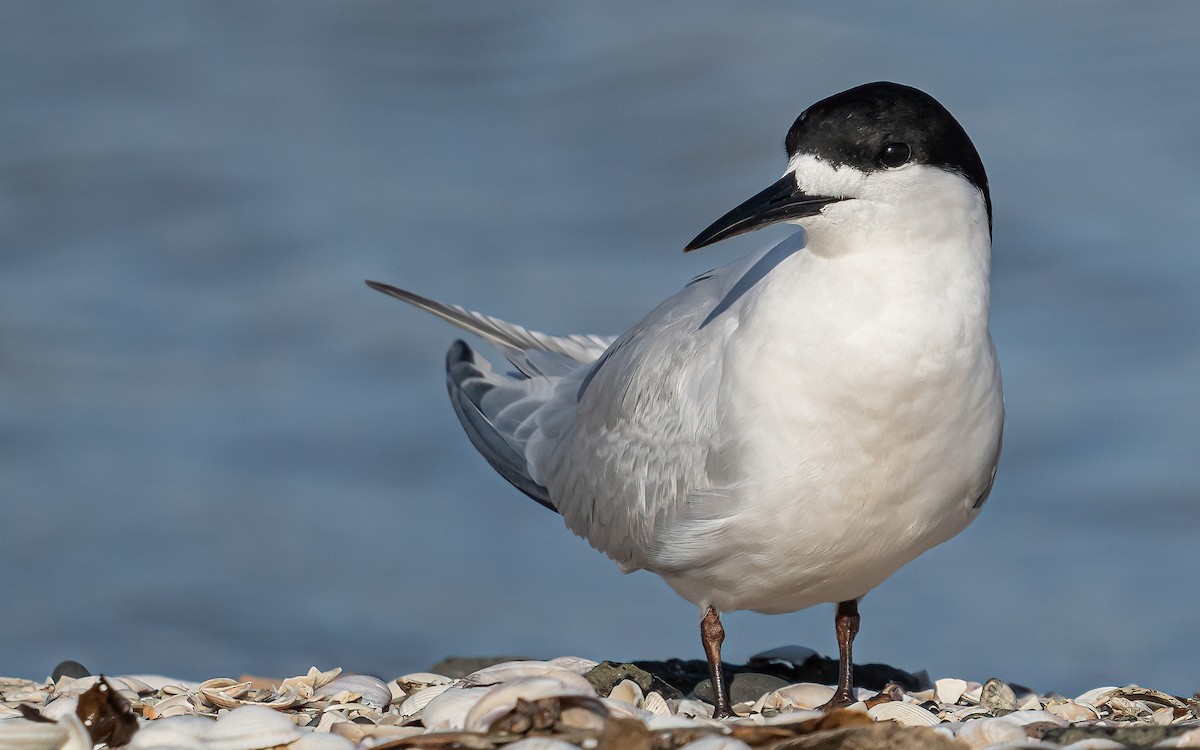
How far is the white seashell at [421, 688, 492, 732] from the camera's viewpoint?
136 inches

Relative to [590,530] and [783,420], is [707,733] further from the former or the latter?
[590,530]

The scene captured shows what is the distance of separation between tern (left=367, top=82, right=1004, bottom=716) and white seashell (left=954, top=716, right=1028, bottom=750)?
761mm

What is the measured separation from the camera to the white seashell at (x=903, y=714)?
3699mm

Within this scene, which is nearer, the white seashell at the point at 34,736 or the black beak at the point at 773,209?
the white seashell at the point at 34,736

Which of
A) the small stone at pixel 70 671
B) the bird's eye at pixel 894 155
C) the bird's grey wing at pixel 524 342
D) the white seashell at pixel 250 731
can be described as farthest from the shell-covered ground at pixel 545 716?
the bird's grey wing at pixel 524 342

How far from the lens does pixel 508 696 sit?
3.21 m

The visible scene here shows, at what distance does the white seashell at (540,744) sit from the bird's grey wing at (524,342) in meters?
2.67

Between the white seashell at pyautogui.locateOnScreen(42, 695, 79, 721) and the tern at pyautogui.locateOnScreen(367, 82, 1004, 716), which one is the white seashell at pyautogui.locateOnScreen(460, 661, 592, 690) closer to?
the tern at pyautogui.locateOnScreen(367, 82, 1004, 716)

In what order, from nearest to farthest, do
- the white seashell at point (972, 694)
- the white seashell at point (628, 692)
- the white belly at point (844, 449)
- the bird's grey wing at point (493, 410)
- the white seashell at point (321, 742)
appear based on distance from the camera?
1. the white seashell at point (321, 742)
2. the white belly at point (844, 449)
3. the white seashell at point (628, 692)
4. the white seashell at point (972, 694)
5. the bird's grey wing at point (493, 410)

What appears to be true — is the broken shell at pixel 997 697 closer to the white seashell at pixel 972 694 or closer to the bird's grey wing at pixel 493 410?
the white seashell at pixel 972 694

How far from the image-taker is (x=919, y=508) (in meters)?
4.08

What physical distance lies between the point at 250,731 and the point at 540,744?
2.28 ft

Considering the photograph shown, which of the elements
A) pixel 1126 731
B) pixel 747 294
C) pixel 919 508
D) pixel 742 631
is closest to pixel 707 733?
pixel 1126 731

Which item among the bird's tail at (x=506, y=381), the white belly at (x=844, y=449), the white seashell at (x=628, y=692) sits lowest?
the white seashell at (x=628, y=692)
